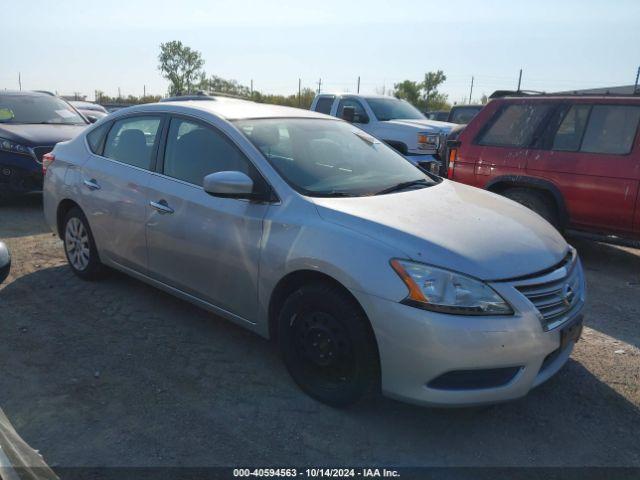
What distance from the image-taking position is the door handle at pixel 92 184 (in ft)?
14.8

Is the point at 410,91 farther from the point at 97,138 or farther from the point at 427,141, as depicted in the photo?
the point at 97,138

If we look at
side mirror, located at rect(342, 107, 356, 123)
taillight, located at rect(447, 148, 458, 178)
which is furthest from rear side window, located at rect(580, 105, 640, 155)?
side mirror, located at rect(342, 107, 356, 123)

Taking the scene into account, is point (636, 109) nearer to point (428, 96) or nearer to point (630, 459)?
point (630, 459)

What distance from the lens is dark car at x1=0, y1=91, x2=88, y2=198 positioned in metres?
7.74

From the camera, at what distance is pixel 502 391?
8.97 feet

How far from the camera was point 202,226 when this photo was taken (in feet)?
11.8

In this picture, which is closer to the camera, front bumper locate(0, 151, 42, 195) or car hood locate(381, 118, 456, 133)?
front bumper locate(0, 151, 42, 195)

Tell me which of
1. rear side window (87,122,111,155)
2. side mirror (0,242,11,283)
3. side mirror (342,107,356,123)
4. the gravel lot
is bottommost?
the gravel lot

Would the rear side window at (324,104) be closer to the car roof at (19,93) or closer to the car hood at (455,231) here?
the car roof at (19,93)

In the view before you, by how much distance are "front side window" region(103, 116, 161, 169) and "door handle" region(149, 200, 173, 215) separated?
15.4 inches

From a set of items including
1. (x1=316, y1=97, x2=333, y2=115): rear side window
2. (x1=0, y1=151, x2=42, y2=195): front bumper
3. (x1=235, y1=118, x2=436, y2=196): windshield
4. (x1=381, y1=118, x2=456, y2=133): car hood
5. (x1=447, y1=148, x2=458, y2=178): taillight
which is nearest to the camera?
(x1=235, y1=118, x2=436, y2=196): windshield

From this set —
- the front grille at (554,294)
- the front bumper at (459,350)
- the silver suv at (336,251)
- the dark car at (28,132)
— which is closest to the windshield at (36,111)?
the dark car at (28,132)

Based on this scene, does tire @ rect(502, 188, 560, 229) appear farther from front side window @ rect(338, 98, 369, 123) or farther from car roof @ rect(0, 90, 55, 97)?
car roof @ rect(0, 90, 55, 97)

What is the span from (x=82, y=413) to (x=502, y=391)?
7.30 ft
